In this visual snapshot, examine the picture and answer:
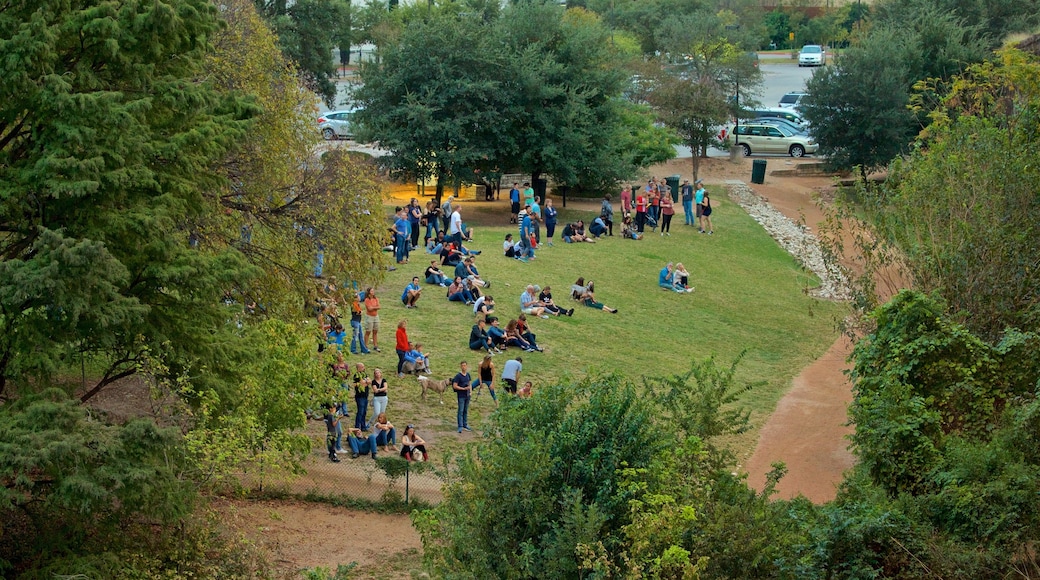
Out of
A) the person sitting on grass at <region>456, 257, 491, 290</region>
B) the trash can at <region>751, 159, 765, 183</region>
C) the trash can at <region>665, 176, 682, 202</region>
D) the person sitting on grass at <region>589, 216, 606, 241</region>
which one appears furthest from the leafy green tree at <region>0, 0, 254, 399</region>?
the trash can at <region>751, 159, 765, 183</region>

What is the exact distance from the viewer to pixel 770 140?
53688 mm

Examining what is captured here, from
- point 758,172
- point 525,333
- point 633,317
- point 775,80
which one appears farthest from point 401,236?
point 775,80

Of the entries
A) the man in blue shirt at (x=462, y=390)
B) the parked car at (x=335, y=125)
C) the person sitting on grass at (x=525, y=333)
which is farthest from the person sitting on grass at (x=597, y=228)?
the man in blue shirt at (x=462, y=390)

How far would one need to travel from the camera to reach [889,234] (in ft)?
65.4

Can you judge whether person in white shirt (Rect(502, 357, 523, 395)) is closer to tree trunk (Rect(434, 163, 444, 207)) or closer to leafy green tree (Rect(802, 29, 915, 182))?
tree trunk (Rect(434, 163, 444, 207))

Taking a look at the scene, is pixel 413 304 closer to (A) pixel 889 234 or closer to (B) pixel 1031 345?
(A) pixel 889 234

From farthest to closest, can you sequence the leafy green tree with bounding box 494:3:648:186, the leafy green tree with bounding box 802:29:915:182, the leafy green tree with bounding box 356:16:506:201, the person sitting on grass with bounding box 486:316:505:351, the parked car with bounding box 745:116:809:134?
the parked car with bounding box 745:116:809:134 < the leafy green tree with bounding box 802:29:915:182 < the leafy green tree with bounding box 494:3:648:186 < the leafy green tree with bounding box 356:16:506:201 < the person sitting on grass with bounding box 486:316:505:351

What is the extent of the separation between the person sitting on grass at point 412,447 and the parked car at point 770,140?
123 ft

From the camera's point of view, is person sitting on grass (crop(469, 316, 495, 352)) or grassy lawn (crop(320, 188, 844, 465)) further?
person sitting on grass (crop(469, 316, 495, 352))

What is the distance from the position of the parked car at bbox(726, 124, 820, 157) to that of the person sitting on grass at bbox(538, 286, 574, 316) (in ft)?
93.0

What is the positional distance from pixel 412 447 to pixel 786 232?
2592cm

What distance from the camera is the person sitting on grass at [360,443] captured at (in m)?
18.8

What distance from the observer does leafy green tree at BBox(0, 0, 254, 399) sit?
12680mm

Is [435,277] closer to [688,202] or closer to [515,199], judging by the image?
Answer: [515,199]
